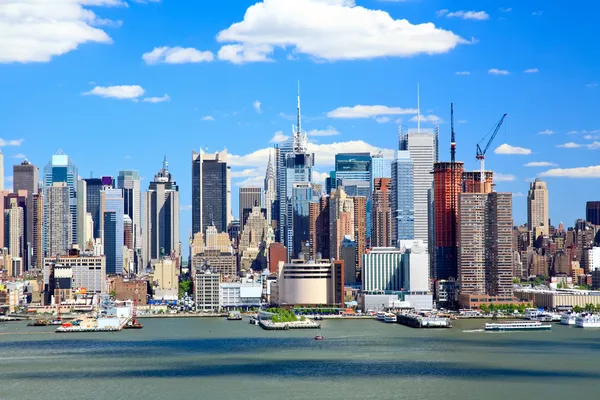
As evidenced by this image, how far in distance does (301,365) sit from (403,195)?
437ft

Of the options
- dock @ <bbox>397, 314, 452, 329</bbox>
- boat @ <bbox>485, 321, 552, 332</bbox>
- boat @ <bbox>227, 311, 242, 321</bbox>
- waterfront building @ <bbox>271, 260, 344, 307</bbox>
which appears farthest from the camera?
waterfront building @ <bbox>271, 260, 344, 307</bbox>

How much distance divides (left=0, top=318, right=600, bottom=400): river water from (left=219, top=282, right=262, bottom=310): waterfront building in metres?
37.4

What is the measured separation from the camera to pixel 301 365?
6159 centimetres

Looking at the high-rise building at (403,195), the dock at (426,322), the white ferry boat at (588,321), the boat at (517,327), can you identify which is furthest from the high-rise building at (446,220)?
the high-rise building at (403,195)

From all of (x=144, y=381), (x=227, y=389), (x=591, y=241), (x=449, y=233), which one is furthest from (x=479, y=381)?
(x=591, y=241)

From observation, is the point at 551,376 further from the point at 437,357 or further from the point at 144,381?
the point at 144,381

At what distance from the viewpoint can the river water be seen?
168 feet

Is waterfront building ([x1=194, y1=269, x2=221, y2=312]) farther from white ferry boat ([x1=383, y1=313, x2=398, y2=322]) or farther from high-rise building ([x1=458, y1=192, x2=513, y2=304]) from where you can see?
high-rise building ([x1=458, y1=192, x2=513, y2=304])

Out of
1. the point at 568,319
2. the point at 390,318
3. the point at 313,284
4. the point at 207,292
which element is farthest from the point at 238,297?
the point at 568,319

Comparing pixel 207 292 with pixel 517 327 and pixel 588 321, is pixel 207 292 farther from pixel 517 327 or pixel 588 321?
pixel 588 321

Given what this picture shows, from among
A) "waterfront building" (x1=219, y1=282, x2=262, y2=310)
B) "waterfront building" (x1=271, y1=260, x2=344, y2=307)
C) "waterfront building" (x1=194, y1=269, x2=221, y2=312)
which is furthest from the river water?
"waterfront building" (x1=219, y1=282, x2=262, y2=310)

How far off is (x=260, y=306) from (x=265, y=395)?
77.7 metres

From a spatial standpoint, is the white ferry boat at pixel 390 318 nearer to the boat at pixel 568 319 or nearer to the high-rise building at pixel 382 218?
the boat at pixel 568 319

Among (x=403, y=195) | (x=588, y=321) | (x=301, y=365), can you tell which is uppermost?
(x=403, y=195)
